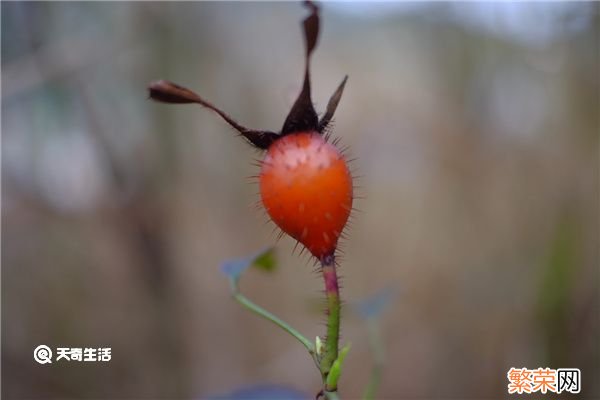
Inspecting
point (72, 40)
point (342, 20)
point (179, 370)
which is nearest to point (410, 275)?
point (179, 370)

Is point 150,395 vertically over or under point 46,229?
under

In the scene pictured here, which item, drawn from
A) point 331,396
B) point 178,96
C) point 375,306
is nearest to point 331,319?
point 331,396

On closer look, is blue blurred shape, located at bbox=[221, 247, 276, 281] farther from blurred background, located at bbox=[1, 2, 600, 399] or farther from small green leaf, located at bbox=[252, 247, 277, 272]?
blurred background, located at bbox=[1, 2, 600, 399]

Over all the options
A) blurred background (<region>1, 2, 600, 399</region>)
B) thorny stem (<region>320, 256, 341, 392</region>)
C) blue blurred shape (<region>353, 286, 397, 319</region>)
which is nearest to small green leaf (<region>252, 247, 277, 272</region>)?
blue blurred shape (<region>353, 286, 397, 319</region>)

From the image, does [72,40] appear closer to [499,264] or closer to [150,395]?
[150,395]

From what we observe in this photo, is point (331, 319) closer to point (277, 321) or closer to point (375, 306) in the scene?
point (277, 321)

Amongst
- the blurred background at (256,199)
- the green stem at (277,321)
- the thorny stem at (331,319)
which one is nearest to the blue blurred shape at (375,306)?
the green stem at (277,321)
